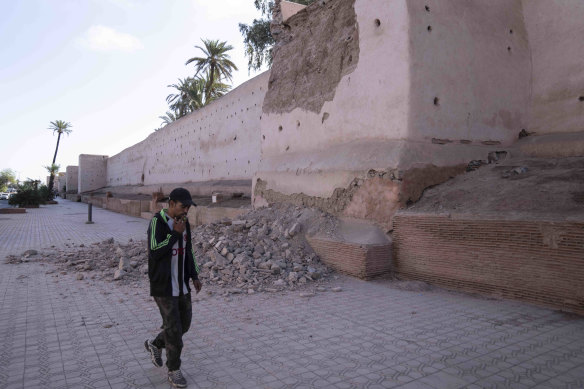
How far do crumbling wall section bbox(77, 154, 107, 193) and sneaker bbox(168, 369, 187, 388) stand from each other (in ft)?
128

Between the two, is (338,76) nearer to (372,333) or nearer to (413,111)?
(413,111)

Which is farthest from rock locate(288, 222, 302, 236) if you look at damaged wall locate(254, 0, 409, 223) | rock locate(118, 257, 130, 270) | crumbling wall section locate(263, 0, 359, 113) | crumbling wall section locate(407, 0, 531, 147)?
rock locate(118, 257, 130, 270)

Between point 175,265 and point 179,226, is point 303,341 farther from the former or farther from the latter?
point 179,226

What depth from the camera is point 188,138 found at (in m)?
18.0

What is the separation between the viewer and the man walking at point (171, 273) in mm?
2645

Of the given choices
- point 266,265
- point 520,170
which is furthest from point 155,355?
point 520,170

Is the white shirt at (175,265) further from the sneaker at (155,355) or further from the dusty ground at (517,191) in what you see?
the dusty ground at (517,191)

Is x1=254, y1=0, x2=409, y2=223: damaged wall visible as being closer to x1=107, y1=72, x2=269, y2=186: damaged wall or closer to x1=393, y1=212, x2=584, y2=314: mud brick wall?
x1=393, y1=212, x2=584, y2=314: mud brick wall

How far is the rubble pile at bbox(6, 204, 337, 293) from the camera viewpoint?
18.1 feet

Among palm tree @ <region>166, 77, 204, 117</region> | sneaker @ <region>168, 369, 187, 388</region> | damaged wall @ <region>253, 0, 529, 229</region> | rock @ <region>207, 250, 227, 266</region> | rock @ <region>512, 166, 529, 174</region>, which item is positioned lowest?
sneaker @ <region>168, 369, 187, 388</region>

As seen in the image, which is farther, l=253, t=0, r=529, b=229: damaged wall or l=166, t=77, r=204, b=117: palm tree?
l=166, t=77, r=204, b=117: palm tree

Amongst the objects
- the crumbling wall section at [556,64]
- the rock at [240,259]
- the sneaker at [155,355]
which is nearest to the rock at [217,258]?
the rock at [240,259]

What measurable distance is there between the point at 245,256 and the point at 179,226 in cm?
333

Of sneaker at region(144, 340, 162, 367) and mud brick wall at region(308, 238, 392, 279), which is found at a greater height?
mud brick wall at region(308, 238, 392, 279)
